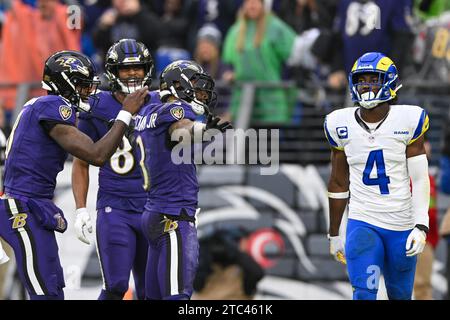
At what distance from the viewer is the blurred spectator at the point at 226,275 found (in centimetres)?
1307

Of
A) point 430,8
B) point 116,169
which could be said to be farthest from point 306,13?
point 116,169

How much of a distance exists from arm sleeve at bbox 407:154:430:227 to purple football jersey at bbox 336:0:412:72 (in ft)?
15.3

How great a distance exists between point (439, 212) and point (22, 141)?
6374mm

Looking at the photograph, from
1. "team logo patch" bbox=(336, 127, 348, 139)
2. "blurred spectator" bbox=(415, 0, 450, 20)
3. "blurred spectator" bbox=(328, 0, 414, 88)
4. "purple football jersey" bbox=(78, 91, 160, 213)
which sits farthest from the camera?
"blurred spectator" bbox=(415, 0, 450, 20)

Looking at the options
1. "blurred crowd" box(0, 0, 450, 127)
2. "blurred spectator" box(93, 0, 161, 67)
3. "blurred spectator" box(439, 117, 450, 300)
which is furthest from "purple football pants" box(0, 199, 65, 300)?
"blurred spectator" box(93, 0, 161, 67)

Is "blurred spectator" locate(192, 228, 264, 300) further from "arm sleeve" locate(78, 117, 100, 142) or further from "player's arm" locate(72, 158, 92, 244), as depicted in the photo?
"arm sleeve" locate(78, 117, 100, 142)

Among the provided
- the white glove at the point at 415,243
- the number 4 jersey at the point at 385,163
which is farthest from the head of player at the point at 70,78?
the white glove at the point at 415,243

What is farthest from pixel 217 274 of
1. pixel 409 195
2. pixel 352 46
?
pixel 409 195

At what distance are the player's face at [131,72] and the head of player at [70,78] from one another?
518 millimetres

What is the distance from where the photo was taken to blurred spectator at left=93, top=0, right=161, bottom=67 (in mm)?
15250

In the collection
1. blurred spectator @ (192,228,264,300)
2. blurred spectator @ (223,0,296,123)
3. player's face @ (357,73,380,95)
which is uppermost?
blurred spectator @ (223,0,296,123)

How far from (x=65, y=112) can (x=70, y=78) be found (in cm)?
34
